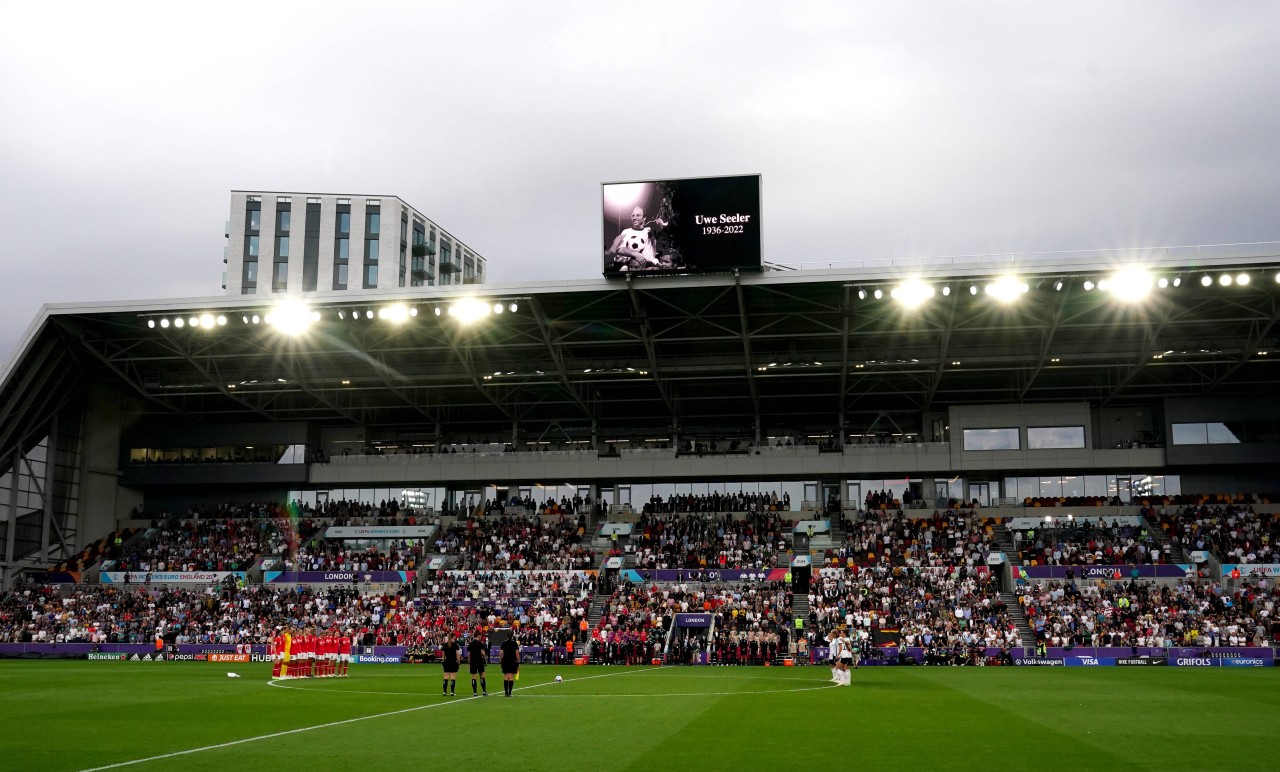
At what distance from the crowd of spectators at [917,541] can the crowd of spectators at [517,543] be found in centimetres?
1455

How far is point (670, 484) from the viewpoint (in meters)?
68.4

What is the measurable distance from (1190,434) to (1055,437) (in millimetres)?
7430

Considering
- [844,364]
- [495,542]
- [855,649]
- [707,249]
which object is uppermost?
[707,249]

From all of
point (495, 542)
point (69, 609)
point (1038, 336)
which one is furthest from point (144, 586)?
point (1038, 336)

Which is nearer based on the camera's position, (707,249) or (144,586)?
(707,249)

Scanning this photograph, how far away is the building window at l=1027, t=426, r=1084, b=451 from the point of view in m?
63.8

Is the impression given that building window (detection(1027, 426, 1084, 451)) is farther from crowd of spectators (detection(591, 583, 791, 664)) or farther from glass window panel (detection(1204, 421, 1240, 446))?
crowd of spectators (detection(591, 583, 791, 664))

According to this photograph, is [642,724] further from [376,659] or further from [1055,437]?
[1055,437]

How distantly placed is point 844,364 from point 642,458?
15.5 metres

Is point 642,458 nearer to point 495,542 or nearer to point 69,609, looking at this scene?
point 495,542

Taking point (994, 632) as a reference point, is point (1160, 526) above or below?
above

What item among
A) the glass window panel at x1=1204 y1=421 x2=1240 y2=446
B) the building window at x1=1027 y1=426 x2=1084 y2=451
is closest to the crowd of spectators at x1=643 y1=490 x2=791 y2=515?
the building window at x1=1027 y1=426 x2=1084 y2=451

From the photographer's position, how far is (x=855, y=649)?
45.1 meters

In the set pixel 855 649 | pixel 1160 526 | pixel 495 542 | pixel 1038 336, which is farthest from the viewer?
pixel 495 542
